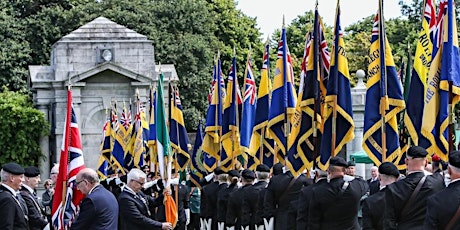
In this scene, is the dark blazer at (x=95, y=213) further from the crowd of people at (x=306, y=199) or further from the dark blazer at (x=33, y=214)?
the dark blazer at (x=33, y=214)

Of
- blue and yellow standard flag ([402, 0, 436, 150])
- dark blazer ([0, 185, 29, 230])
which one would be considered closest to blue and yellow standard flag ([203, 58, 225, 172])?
blue and yellow standard flag ([402, 0, 436, 150])

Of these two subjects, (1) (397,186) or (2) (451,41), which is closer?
(1) (397,186)

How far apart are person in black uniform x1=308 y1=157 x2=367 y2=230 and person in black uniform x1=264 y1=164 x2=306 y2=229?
121 inches

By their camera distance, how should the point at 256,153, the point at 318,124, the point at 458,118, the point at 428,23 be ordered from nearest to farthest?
the point at 428,23
the point at 318,124
the point at 256,153
the point at 458,118

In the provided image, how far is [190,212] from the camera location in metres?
26.9

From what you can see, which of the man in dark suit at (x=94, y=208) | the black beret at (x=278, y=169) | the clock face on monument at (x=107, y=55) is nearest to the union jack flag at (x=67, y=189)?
the man in dark suit at (x=94, y=208)

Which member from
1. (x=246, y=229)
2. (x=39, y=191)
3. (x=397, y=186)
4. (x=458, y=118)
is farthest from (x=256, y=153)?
(x=39, y=191)

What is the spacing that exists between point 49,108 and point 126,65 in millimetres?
3874

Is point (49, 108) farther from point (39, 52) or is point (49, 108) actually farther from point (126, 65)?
point (39, 52)

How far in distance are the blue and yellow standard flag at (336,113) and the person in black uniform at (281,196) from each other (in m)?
1.25

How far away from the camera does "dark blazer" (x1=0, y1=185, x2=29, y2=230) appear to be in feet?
43.9

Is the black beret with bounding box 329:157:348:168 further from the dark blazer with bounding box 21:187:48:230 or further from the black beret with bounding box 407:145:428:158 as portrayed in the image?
the dark blazer with bounding box 21:187:48:230

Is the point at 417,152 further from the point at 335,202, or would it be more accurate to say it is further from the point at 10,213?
the point at 10,213

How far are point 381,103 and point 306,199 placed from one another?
238 centimetres
